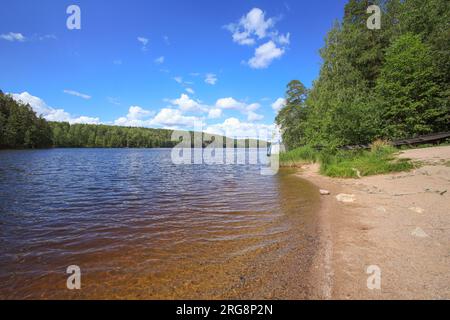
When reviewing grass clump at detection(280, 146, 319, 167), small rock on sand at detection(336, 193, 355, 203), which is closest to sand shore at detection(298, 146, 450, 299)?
small rock on sand at detection(336, 193, 355, 203)

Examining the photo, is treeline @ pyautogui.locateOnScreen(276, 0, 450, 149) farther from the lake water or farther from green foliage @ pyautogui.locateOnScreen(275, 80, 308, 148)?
the lake water

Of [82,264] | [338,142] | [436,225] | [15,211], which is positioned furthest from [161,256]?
[338,142]

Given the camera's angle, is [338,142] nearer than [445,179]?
No

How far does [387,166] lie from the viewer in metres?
12.7

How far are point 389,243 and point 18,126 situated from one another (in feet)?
310

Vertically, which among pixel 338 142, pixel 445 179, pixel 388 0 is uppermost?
pixel 388 0

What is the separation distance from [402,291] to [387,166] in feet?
39.1

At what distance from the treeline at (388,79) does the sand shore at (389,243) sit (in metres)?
10.9

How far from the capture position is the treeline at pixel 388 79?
18.9 metres

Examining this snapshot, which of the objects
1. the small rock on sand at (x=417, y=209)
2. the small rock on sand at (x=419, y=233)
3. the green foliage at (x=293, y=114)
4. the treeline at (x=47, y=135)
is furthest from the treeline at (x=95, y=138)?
the small rock on sand at (x=419, y=233)

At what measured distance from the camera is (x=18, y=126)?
67562 mm

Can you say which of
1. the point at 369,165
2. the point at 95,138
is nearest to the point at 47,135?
the point at 95,138

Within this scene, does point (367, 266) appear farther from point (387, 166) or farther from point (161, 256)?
point (387, 166)

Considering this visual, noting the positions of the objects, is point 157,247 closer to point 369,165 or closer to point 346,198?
point 346,198
